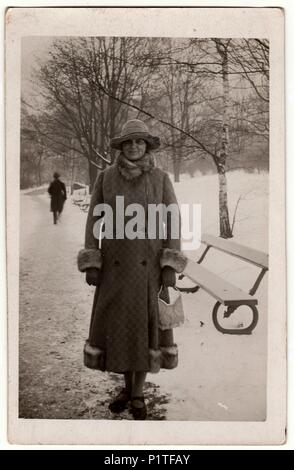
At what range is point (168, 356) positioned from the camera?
3291 mm

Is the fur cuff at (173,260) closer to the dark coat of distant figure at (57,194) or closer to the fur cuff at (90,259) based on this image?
the fur cuff at (90,259)

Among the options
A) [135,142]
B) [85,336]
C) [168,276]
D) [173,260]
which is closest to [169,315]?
[168,276]

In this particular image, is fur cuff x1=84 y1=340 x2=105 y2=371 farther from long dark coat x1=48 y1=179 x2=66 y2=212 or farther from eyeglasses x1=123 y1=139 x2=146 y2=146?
eyeglasses x1=123 y1=139 x2=146 y2=146

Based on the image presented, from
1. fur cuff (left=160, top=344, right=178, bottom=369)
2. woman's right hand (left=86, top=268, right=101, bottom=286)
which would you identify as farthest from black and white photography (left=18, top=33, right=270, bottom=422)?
woman's right hand (left=86, top=268, right=101, bottom=286)

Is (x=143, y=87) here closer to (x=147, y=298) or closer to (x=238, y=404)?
(x=147, y=298)

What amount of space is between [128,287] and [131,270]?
4.4 inches

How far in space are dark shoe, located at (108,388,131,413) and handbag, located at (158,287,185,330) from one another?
0.57m

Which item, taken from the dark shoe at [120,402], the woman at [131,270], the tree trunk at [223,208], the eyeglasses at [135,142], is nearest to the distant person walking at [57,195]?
the woman at [131,270]

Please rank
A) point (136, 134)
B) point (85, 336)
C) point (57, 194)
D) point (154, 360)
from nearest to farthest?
point (136, 134) < point (154, 360) < point (85, 336) < point (57, 194)

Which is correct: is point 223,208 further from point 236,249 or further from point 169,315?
point 169,315

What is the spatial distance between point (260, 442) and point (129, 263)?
63.3 inches

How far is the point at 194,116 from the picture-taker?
3.62 m

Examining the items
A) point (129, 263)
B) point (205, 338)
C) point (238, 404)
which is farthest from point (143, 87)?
point (238, 404)
